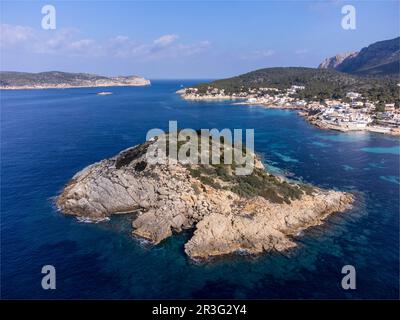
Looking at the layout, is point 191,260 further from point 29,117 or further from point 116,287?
point 29,117

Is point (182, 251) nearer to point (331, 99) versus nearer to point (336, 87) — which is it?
point (331, 99)

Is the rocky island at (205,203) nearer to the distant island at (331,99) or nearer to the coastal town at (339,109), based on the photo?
the coastal town at (339,109)

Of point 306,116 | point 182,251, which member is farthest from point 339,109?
point 182,251

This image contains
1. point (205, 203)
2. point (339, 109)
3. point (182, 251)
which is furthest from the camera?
point (339, 109)

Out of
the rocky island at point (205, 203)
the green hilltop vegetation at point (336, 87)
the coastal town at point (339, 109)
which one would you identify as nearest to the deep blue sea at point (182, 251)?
the rocky island at point (205, 203)

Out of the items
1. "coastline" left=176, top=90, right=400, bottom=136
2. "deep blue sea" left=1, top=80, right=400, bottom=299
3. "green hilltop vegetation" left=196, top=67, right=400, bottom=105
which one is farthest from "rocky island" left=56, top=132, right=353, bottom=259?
"green hilltop vegetation" left=196, top=67, right=400, bottom=105

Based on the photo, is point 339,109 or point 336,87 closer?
point 339,109
